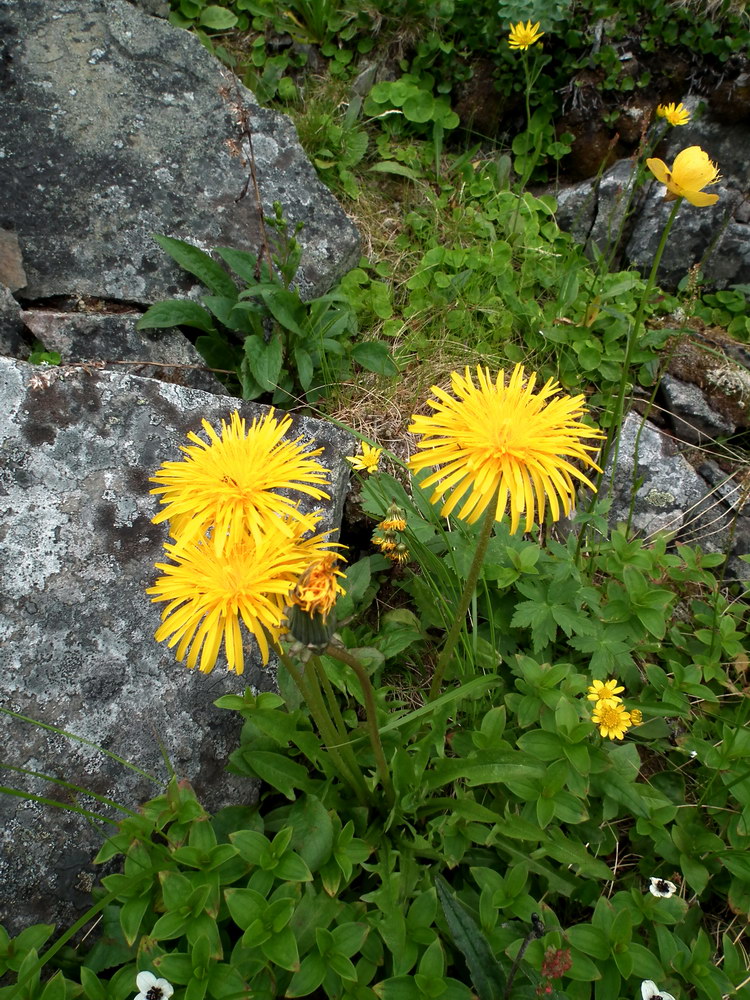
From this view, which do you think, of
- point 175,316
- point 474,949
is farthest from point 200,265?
point 474,949

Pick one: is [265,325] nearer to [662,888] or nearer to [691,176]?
[691,176]

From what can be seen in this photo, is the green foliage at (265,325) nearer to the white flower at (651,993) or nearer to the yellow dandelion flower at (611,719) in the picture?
the yellow dandelion flower at (611,719)

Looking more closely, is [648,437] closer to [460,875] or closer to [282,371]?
[282,371]

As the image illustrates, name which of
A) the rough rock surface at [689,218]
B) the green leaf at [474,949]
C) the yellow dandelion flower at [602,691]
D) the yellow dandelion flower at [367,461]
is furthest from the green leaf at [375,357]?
the green leaf at [474,949]

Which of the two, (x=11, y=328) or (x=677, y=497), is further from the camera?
(x=677, y=497)

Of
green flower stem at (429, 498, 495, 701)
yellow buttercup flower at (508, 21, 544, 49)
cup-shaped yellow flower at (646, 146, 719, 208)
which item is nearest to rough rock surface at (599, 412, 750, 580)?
cup-shaped yellow flower at (646, 146, 719, 208)

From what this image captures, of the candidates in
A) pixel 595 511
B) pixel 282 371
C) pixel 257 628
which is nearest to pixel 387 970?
pixel 257 628

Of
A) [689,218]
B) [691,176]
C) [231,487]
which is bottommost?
[231,487]
